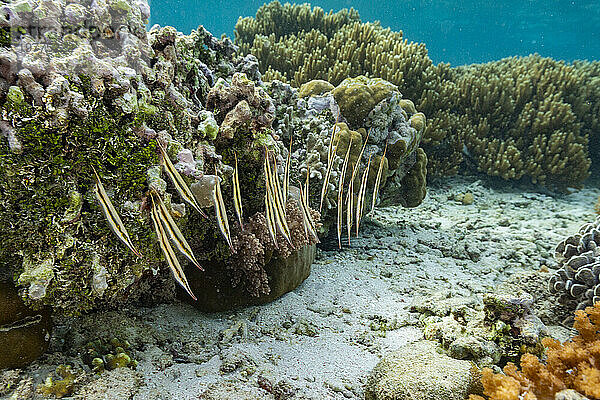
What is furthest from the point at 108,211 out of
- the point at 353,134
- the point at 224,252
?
the point at 353,134

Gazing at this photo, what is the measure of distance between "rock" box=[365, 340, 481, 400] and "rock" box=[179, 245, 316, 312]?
144 centimetres

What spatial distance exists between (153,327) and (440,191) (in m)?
7.75

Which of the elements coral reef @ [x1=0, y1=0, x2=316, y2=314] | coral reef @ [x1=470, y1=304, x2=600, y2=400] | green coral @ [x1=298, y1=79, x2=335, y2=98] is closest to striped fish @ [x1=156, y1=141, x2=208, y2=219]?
coral reef @ [x1=0, y1=0, x2=316, y2=314]

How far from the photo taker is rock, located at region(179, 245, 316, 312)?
132 inches

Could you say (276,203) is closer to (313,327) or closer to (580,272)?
(313,327)

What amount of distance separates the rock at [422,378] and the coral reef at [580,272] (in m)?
2.12

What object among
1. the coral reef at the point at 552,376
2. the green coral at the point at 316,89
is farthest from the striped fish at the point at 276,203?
the green coral at the point at 316,89

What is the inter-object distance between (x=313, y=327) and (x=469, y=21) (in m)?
76.1

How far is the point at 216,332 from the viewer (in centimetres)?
311

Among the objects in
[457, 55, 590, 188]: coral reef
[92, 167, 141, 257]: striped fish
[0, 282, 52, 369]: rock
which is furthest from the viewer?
[457, 55, 590, 188]: coral reef

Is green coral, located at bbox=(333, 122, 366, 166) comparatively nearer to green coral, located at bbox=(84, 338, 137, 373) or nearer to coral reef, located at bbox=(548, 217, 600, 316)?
coral reef, located at bbox=(548, 217, 600, 316)

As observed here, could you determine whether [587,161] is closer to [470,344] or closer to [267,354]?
[470,344]

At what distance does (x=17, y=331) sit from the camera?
2266mm

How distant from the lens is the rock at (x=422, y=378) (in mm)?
2256
